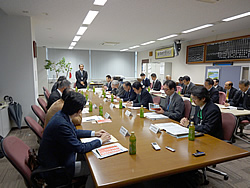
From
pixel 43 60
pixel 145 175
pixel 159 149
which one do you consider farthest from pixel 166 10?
pixel 43 60

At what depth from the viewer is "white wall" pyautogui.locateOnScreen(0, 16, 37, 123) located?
13.1 ft

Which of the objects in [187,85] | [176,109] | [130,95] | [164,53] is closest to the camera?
[176,109]

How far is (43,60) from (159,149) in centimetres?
976

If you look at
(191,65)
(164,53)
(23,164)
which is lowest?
(23,164)

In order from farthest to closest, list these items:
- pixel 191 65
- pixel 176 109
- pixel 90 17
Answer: pixel 191 65 → pixel 90 17 → pixel 176 109

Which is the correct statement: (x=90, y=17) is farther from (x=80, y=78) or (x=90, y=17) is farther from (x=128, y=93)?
(x=80, y=78)

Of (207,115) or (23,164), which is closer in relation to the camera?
(23,164)

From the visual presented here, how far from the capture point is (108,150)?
1.55 m

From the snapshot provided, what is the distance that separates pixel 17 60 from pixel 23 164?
3541 millimetres

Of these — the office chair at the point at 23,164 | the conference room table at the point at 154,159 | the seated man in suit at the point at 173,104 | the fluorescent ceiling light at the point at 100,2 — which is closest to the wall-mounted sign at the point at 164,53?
the fluorescent ceiling light at the point at 100,2

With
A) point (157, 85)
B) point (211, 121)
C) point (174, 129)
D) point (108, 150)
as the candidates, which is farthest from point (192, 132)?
point (157, 85)

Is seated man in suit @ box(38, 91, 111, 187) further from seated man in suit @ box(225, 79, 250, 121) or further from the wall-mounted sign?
the wall-mounted sign

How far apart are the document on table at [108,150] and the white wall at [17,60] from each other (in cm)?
344

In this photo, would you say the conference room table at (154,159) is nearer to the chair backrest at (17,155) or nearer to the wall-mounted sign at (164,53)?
the chair backrest at (17,155)
